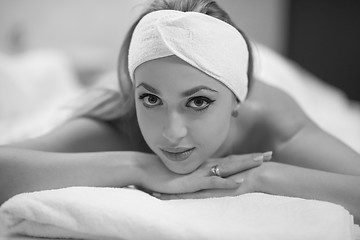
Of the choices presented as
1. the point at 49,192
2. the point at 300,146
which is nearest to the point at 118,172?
the point at 49,192

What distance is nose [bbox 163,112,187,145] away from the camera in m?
0.91

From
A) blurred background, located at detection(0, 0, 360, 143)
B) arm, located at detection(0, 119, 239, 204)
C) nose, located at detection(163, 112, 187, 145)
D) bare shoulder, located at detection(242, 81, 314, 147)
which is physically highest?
blurred background, located at detection(0, 0, 360, 143)

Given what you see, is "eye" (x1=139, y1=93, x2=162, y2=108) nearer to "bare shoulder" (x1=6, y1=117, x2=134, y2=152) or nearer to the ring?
the ring

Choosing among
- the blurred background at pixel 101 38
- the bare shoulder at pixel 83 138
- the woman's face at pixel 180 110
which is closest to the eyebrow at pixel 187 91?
the woman's face at pixel 180 110

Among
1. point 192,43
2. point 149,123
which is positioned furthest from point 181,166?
point 192,43

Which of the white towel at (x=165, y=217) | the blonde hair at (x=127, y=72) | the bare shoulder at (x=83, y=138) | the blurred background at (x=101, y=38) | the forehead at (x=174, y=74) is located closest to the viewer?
the white towel at (x=165, y=217)

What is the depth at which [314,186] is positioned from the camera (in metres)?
0.94

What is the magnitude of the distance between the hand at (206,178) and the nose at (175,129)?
10 centimetres

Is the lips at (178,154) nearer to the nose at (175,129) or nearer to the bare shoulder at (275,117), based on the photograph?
the nose at (175,129)

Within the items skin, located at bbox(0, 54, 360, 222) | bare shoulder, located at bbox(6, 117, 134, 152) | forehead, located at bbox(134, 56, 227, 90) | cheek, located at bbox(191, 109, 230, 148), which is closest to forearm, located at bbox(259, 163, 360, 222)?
skin, located at bbox(0, 54, 360, 222)

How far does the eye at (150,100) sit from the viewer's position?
0.94 meters

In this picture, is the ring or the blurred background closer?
the ring

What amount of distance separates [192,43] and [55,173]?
41cm

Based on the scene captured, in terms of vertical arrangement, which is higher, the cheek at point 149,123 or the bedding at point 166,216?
the cheek at point 149,123
